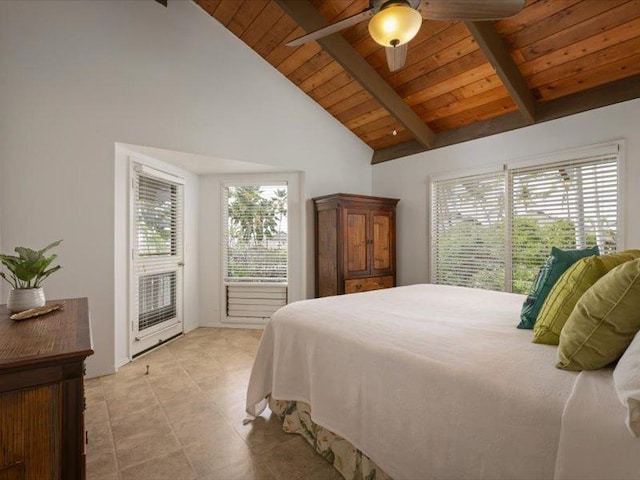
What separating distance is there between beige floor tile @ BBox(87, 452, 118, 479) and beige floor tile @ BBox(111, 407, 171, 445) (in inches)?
4.5

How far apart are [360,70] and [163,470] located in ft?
12.0

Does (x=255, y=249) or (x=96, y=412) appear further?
(x=255, y=249)

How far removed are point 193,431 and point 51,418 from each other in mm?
1291

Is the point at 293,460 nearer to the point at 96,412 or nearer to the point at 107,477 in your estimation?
the point at 107,477

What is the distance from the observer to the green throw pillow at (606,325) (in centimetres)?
101

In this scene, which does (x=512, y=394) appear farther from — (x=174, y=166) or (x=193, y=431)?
(x=174, y=166)

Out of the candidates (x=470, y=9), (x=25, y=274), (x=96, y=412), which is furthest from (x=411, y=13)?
(x=96, y=412)

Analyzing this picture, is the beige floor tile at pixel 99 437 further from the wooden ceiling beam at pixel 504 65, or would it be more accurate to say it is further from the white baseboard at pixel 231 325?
the wooden ceiling beam at pixel 504 65

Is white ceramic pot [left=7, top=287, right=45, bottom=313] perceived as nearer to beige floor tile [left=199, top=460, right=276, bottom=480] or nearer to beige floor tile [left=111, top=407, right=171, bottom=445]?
beige floor tile [left=111, top=407, right=171, bottom=445]

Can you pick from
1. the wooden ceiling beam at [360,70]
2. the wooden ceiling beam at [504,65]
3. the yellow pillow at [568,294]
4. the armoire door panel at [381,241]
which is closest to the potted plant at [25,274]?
the yellow pillow at [568,294]

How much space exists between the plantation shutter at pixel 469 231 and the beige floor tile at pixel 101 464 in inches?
142

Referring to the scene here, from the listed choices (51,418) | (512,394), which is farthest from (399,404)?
(51,418)

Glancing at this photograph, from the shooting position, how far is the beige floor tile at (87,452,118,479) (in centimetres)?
169

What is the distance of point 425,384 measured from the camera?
120 cm
